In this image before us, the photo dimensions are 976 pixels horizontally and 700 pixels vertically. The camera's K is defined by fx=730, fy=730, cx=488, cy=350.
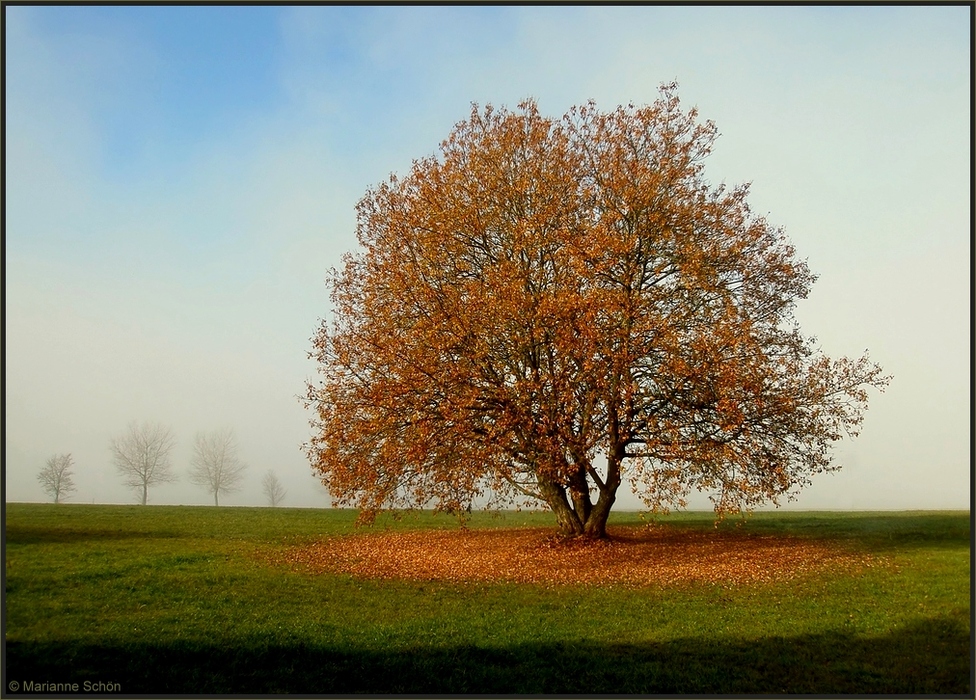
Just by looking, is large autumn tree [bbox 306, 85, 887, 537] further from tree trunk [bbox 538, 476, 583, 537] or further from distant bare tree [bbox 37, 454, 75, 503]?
distant bare tree [bbox 37, 454, 75, 503]

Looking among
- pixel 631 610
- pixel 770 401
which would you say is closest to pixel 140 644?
pixel 631 610

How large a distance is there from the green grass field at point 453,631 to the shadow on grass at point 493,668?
0.10 ft

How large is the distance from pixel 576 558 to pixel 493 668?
10449 mm

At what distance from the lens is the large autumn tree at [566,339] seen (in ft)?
70.7

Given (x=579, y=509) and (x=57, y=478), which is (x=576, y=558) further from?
(x=57, y=478)

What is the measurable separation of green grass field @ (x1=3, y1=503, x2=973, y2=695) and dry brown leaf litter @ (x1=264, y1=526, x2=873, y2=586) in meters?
1.12

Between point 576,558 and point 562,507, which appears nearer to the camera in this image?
point 576,558

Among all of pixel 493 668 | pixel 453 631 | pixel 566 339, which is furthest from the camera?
pixel 566 339

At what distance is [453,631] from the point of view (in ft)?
44.8

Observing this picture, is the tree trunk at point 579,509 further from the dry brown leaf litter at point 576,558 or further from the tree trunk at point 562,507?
the dry brown leaf litter at point 576,558

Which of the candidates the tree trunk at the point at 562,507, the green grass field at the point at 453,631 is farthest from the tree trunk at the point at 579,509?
the green grass field at the point at 453,631

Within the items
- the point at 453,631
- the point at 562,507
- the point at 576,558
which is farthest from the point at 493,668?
the point at 562,507

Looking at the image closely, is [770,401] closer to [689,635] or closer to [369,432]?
[689,635]

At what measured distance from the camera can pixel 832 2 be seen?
13133mm
